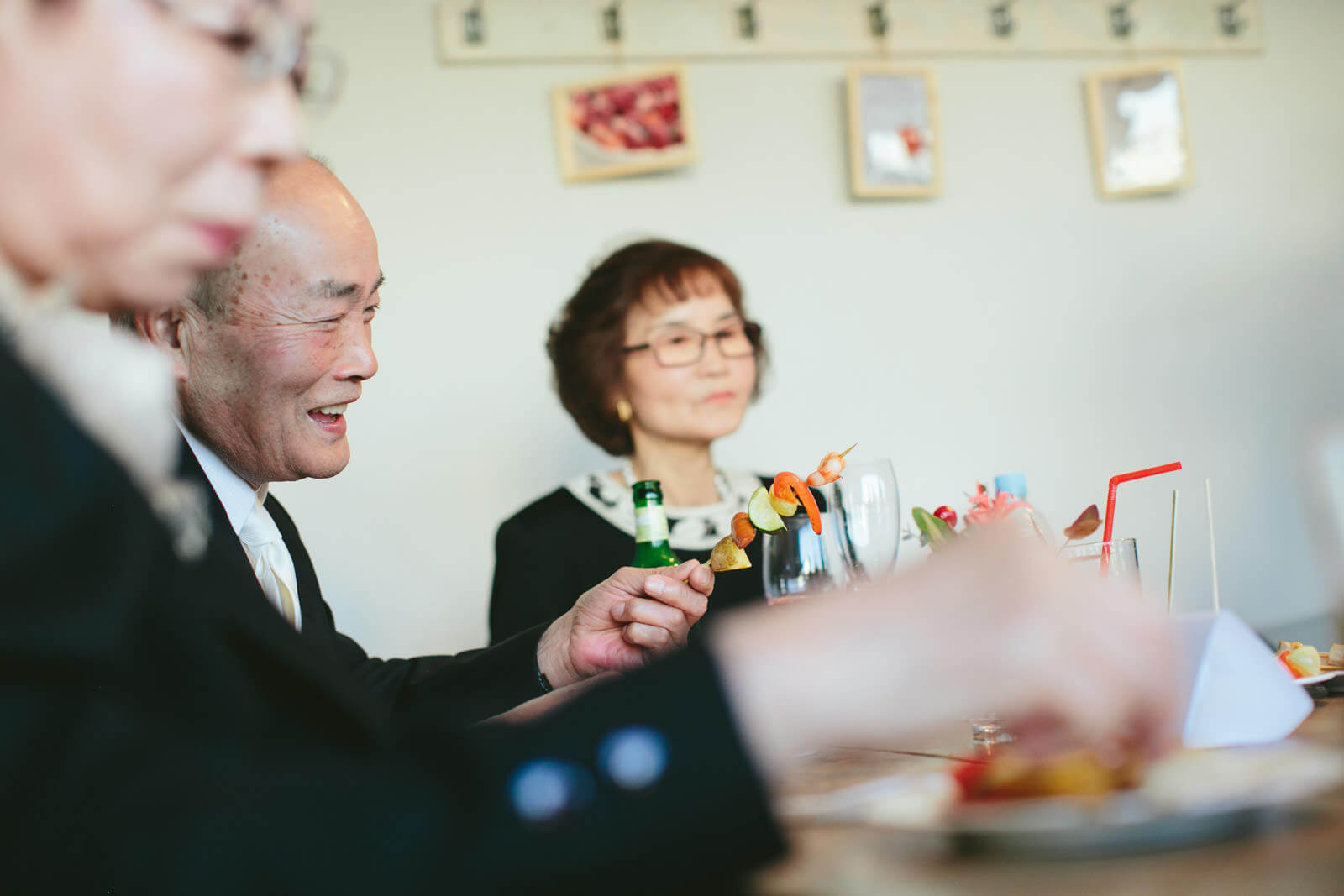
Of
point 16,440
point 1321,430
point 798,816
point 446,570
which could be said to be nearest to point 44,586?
point 16,440

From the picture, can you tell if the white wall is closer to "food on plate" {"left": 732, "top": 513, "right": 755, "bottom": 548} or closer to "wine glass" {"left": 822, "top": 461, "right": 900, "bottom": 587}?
"food on plate" {"left": 732, "top": 513, "right": 755, "bottom": 548}

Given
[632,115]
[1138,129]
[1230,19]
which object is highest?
[1230,19]

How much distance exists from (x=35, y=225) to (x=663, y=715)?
37cm

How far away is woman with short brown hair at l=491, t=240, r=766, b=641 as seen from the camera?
2186 millimetres

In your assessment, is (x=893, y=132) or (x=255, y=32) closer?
(x=255, y=32)

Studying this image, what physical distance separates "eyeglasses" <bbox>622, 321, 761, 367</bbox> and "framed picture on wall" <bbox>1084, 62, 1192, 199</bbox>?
122 cm

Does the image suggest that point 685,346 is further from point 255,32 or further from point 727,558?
point 255,32

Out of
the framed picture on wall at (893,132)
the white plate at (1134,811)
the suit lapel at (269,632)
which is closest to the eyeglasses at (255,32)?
the suit lapel at (269,632)

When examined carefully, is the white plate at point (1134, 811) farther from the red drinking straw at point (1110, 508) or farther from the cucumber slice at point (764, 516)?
the cucumber slice at point (764, 516)

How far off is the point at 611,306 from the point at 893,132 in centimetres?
89

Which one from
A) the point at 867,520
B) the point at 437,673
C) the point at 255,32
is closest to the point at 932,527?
the point at 867,520

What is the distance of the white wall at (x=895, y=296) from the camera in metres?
2.45

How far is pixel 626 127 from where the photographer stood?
8.32 ft

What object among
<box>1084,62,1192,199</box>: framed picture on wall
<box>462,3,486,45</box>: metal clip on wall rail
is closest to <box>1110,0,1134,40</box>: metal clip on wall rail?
<box>1084,62,1192,199</box>: framed picture on wall
